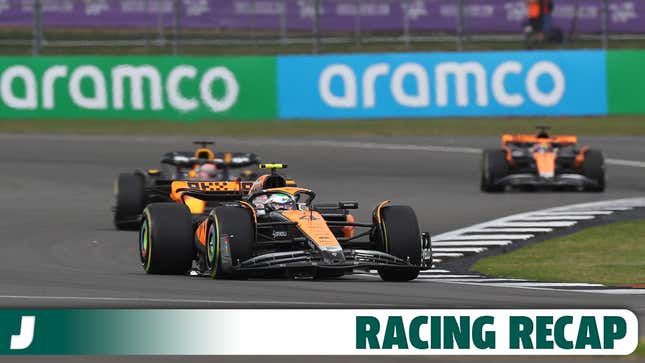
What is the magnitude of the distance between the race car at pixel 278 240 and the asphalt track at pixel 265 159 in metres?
0.24

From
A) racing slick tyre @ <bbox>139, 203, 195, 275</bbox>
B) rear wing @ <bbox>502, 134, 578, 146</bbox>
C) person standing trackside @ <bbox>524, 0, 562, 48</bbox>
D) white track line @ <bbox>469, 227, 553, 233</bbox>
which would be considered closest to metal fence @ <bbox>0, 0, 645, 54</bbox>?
person standing trackside @ <bbox>524, 0, 562, 48</bbox>

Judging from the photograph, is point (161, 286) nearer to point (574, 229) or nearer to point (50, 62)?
point (574, 229)

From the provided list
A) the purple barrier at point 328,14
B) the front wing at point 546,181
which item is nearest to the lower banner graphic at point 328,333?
the front wing at point 546,181

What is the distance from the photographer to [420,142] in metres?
33.8

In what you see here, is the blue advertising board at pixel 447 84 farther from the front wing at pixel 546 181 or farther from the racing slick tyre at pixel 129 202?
the racing slick tyre at pixel 129 202

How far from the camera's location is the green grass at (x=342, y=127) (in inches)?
1401

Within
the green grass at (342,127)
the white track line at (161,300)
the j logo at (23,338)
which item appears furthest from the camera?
the green grass at (342,127)

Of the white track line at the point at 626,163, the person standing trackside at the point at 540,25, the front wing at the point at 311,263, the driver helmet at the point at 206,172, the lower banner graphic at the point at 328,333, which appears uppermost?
the person standing trackside at the point at 540,25

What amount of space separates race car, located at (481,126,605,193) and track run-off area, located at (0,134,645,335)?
0.27m

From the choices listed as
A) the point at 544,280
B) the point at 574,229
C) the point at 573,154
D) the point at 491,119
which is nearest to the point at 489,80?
the point at 491,119

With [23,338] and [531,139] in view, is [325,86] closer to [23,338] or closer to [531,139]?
[531,139]

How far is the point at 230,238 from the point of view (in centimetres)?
1524

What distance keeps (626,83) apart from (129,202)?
17.1 m

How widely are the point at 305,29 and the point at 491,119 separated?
193 inches
